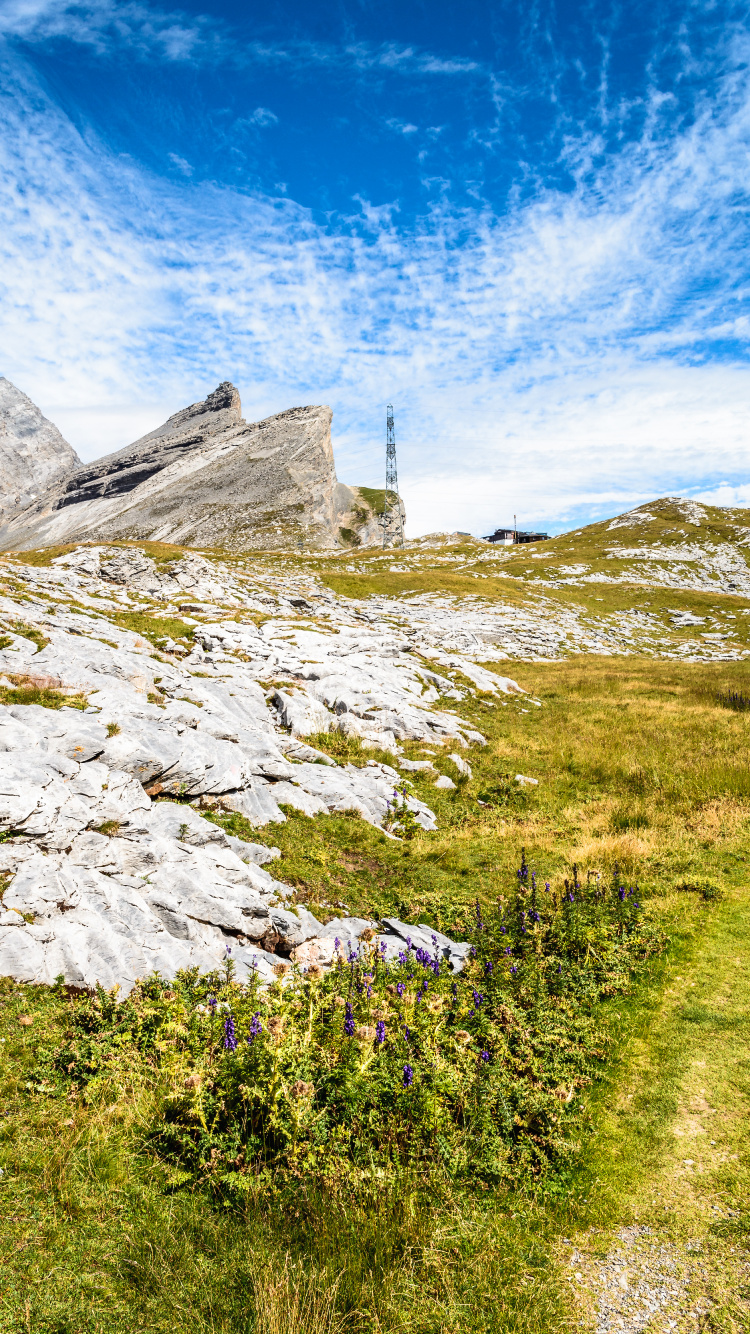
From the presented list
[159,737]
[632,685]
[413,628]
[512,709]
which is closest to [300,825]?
[159,737]

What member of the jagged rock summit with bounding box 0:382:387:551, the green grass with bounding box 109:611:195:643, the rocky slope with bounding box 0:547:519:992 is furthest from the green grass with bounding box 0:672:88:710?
the jagged rock summit with bounding box 0:382:387:551

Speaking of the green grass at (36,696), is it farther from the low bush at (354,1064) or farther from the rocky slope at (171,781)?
the low bush at (354,1064)

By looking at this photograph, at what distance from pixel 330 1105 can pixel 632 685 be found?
28.3 m

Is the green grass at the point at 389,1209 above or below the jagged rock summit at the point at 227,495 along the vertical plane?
below

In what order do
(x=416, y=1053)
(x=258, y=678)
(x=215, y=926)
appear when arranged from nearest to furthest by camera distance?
(x=416, y=1053) → (x=215, y=926) → (x=258, y=678)

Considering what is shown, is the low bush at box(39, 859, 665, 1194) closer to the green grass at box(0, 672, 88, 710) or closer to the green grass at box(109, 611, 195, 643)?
the green grass at box(0, 672, 88, 710)

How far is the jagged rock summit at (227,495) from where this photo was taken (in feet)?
431

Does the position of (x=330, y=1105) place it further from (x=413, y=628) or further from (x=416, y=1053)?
(x=413, y=628)

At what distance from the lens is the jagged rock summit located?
431 ft

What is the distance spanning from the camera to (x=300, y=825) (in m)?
12.1

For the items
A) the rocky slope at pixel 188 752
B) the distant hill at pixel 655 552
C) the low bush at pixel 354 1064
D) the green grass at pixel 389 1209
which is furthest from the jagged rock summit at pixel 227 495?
the green grass at pixel 389 1209

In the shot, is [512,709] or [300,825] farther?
[512,709]

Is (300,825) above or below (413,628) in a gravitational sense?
below

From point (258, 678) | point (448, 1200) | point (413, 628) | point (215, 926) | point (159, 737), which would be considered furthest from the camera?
point (413, 628)
